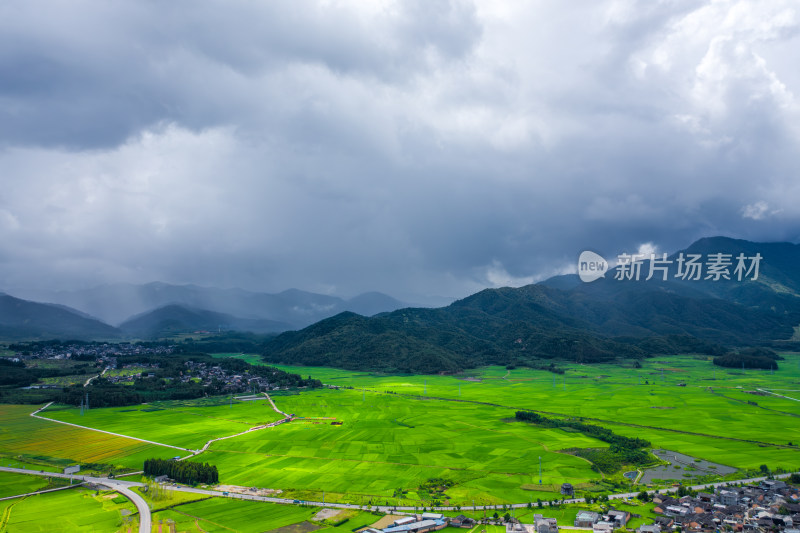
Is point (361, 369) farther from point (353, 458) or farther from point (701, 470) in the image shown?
point (701, 470)

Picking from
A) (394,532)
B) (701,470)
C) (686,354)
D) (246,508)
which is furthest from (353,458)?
(686,354)

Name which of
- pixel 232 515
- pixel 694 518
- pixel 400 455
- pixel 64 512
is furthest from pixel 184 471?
Answer: pixel 694 518

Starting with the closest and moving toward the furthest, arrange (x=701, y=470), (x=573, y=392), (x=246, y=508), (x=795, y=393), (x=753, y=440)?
(x=246, y=508)
(x=701, y=470)
(x=753, y=440)
(x=795, y=393)
(x=573, y=392)

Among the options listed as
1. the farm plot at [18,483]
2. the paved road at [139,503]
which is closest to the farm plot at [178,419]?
the paved road at [139,503]

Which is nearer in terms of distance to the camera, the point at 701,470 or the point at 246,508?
the point at 246,508

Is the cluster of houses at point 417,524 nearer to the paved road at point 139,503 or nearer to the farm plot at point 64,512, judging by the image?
the paved road at point 139,503

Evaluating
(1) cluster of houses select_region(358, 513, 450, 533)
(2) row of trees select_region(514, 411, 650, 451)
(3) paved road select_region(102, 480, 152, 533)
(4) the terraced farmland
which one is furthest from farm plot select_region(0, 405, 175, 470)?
(2) row of trees select_region(514, 411, 650, 451)
